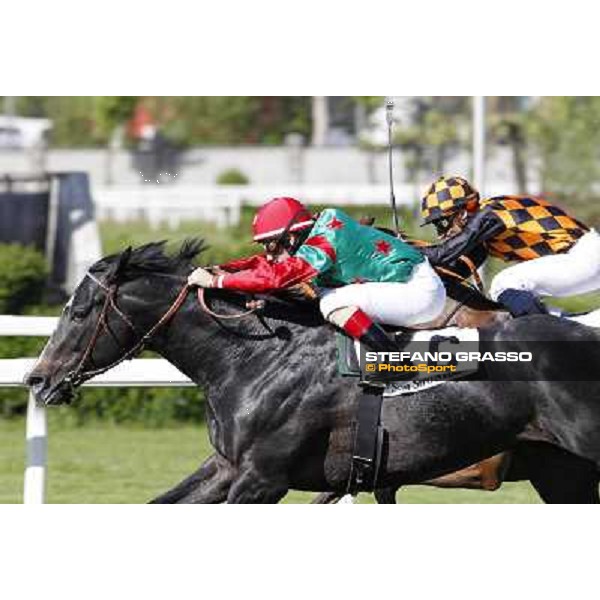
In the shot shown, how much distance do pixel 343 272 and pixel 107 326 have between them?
92 centimetres

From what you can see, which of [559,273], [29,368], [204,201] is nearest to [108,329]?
[29,368]

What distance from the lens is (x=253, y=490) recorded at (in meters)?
5.62

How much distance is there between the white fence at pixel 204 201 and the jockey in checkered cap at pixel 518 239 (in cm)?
1526

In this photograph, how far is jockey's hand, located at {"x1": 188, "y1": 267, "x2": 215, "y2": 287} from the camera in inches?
226

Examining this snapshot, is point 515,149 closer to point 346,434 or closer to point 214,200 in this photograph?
point 214,200

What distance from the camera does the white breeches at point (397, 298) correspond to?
566cm

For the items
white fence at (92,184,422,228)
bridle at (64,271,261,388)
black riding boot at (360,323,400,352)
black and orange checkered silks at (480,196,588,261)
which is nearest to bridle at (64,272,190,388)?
bridle at (64,271,261,388)

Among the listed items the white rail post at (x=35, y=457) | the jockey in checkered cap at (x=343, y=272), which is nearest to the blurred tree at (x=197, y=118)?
the white rail post at (x=35, y=457)

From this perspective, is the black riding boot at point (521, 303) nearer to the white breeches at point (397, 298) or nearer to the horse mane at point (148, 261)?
the white breeches at point (397, 298)

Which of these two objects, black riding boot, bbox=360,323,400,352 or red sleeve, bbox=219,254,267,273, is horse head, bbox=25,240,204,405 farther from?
black riding boot, bbox=360,323,400,352

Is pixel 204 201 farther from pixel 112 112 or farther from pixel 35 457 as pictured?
pixel 35 457

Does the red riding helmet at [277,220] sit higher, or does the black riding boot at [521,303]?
the red riding helmet at [277,220]

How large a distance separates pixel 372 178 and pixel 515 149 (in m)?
4.43

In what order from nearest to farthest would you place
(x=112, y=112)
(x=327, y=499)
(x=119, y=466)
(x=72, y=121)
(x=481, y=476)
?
(x=481, y=476) < (x=327, y=499) < (x=119, y=466) < (x=112, y=112) < (x=72, y=121)
